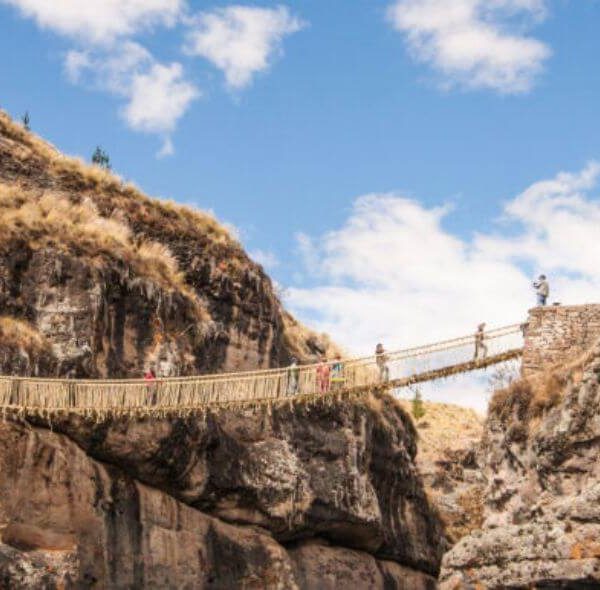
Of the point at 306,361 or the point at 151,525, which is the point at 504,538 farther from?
the point at 306,361

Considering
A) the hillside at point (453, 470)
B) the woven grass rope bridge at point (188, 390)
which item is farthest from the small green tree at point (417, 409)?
the woven grass rope bridge at point (188, 390)

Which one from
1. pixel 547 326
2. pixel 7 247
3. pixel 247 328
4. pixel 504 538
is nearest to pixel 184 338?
pixel 247 328

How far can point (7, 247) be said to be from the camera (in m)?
32.3

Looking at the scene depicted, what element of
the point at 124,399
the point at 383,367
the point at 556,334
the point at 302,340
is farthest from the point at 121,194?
the point at 556,334

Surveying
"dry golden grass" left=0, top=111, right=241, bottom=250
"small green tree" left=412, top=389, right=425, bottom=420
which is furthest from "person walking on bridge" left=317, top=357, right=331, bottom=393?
"small green tree" left=412, top=389, right=425, bottom=420

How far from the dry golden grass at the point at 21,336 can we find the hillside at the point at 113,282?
4 centimetres

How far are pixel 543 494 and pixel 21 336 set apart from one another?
16.7 m

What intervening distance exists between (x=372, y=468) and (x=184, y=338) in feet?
32.3

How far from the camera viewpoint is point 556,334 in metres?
21.8

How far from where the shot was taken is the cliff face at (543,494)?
1697 centimetres

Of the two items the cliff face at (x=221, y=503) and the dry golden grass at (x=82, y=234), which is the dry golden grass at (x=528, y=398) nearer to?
the cliff face at (x=221, y=503)

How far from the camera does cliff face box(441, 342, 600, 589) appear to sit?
17.0m

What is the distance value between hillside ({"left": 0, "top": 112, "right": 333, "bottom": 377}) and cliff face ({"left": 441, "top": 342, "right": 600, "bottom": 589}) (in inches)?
582

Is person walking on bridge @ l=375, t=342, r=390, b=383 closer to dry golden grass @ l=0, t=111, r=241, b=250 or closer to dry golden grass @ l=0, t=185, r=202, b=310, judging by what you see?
dry golden grass @ l=0, t=185, r=202, b=310
